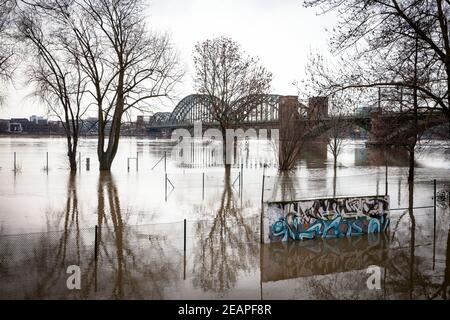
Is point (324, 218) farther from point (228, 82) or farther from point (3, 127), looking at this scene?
point (3, 127)

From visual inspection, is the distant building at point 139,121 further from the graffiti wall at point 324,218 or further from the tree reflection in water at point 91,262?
the graffiti wall at point 324,218

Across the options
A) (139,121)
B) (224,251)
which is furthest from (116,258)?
(139,121)

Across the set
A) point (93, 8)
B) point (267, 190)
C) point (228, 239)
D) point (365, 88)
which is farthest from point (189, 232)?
point (93, 8)

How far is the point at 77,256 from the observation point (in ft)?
36.0

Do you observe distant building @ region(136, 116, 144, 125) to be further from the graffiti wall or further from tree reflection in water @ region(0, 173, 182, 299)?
the graffiti wall

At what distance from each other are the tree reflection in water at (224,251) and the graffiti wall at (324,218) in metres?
0.88

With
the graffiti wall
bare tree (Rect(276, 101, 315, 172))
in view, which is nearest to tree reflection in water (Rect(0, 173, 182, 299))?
the graffiti wall

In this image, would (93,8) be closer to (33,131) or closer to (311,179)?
(311,179)

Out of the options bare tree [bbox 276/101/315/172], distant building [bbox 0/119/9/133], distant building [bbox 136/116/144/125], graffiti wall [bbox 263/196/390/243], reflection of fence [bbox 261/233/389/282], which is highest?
distant building [bbox 0/119/9/133]

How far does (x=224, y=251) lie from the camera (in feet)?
39.0

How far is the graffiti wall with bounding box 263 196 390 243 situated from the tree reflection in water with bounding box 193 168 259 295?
0.88 m

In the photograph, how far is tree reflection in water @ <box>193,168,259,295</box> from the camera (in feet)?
31.7

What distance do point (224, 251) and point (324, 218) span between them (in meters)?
3.44
